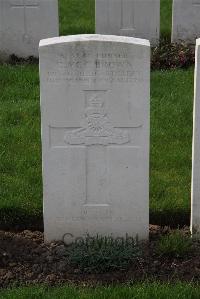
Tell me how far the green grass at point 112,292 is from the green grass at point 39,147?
118 cm

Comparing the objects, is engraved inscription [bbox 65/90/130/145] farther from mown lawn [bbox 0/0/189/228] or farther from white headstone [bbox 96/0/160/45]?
white headstone [bbox 96/0/160/45]

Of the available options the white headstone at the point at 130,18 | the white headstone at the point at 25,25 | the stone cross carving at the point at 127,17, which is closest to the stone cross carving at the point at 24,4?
the white headstone at the point at 25,25

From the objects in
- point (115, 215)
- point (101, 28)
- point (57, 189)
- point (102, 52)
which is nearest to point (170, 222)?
point (115, 215)

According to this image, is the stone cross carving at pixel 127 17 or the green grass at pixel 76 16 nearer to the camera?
the stone cross carving at pixel 127 17

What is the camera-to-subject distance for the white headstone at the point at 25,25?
1033 cm

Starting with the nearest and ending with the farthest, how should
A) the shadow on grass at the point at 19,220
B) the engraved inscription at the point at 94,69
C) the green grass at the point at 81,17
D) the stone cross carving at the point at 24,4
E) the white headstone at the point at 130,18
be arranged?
the engraved inscription at the point at 94,69 < the shadow on grass at the point at 19,220 < the stone cross carving at the point at 24,4 < the white headstone at the point at 130,18 < the green grass at the point at 81,17

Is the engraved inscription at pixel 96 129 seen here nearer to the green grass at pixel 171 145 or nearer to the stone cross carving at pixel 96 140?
the stone cross carving at pixel 96 140

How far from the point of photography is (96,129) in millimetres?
4855

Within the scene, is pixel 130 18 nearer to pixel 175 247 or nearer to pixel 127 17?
pixel 127 17

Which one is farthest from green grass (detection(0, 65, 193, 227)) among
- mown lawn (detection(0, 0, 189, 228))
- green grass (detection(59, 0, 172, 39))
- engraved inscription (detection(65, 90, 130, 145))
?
green grass (detection(59, 0, 172, 39))

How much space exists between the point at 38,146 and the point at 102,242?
203cm

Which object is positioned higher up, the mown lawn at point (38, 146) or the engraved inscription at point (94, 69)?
the engraved inscription at point (94, 69)

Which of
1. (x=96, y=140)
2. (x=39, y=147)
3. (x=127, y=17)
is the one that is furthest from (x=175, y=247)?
(x=127, y=17)

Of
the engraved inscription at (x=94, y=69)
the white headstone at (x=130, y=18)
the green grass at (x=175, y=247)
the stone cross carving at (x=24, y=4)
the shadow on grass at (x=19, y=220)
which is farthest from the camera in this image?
the white headstone at (x=130, y=18)
